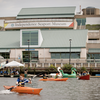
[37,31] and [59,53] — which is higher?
[37,31]

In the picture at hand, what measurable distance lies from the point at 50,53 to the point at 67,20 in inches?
847

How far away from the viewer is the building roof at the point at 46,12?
284 feet

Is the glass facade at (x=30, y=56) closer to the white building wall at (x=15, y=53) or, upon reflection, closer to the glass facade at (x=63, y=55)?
the white building wall at (x=15, y=53)

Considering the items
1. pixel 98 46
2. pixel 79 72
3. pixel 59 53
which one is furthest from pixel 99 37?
pixel 79 72

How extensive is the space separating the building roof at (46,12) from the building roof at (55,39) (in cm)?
1559

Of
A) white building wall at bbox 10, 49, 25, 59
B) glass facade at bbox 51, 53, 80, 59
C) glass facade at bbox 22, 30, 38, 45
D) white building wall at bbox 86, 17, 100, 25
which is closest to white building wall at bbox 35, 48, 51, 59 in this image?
glass facade at bbox 51, 53, 80, 59

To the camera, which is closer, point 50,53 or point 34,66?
point 34,66

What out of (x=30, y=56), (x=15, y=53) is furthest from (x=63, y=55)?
(x=15, y=53)

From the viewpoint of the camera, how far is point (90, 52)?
66312 mm

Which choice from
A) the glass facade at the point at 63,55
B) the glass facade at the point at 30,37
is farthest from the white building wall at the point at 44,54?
the glass facade at the point at 30,37

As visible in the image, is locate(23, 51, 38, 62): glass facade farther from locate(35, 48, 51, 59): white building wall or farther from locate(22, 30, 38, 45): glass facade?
locate(22, 30, 38, 45): glass facade

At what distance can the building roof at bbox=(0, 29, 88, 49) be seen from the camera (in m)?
64.7

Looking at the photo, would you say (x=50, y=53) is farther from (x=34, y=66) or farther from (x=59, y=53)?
(x=34, y=66)

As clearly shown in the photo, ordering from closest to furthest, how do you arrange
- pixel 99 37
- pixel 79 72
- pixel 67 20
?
pixel 79 72 < pixel 99 37 < pixel 67 20
